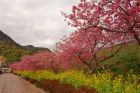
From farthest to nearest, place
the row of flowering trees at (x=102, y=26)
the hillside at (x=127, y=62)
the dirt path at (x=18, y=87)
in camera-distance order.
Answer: the hillside at (x=127, y=62) < the dirt path at (x=18, y=87) < the row of flowering trees at (x=102, y=26)

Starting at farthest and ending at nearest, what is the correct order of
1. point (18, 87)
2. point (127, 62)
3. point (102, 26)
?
point (18, 87) < point (127, 62) < point (102, 26)

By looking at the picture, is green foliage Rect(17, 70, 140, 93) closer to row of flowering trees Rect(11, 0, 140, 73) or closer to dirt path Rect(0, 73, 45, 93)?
row of flowering trees Rect(11, 0, 140, 73)

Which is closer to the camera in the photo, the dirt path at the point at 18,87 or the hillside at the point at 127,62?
the dirt path at the point at 18,87

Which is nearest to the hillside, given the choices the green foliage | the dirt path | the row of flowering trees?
the row of flowering trees

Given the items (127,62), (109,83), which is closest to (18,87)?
(127,62)

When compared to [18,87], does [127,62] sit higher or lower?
higher

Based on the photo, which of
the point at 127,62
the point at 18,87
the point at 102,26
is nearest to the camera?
the point at 102,26

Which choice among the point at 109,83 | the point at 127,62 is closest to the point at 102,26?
the point at 109,83

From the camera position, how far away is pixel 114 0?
15.4 meters

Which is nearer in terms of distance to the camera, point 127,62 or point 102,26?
point 102,26

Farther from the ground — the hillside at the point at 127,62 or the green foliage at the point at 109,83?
the hillside at the point at 127,62

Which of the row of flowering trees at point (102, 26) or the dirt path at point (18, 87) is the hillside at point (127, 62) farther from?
the dirt path at point (18, 87)

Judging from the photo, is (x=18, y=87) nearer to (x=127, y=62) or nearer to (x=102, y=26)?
(x=127, y=62)

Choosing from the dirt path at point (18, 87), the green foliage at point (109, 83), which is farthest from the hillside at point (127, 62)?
the green foliage at point (109, 83)
